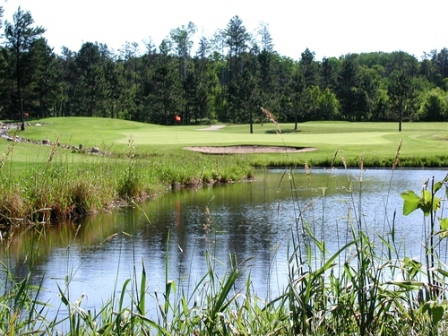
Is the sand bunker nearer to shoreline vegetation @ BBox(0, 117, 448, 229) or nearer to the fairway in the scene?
shoreline vegetation @ BBox(0, 117, 448, 229)

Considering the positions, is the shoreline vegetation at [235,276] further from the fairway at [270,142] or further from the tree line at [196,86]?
the tree line at [196,86]

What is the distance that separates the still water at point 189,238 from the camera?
9.20m

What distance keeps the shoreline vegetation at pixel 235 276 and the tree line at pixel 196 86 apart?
944 cm

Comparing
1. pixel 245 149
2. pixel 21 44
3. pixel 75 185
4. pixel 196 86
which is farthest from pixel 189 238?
pixel 196 86

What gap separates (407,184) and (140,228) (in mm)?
13745

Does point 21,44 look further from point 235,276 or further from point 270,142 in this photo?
point 235,276

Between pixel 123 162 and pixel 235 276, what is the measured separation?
21.3m

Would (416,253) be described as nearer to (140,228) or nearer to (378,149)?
(140,228)

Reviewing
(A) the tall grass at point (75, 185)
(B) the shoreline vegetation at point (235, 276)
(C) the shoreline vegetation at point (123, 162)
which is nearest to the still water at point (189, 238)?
(B) the shoreline vegetation at point (235, 276)

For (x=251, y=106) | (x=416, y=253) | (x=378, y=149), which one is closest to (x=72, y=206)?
(x=416, y=253)

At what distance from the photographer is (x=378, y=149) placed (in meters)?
39.7

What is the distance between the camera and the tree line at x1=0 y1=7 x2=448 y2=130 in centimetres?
6250

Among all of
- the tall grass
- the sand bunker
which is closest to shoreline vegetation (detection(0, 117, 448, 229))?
the tall grass

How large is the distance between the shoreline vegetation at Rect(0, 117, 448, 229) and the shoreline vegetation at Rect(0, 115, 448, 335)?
62 millimetres
